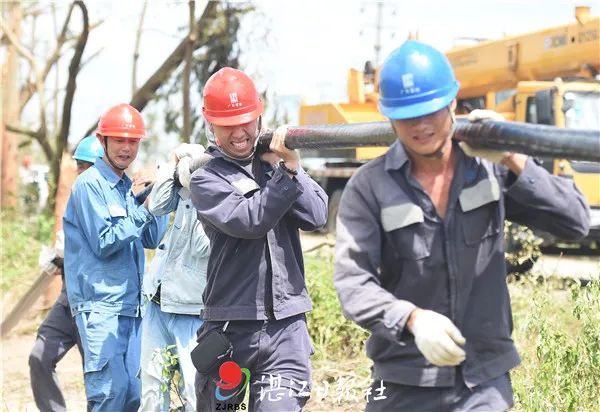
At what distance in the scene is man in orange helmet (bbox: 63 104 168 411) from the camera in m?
5.75

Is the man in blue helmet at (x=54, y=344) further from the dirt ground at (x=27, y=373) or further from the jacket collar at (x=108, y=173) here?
the jacket collar at (x=108, y=173)

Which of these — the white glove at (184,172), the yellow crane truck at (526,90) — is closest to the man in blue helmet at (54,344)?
the white glove at (184,172)

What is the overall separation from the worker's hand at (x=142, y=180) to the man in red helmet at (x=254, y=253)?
1.45 metres

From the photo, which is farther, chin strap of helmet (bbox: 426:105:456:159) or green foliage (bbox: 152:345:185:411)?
green foliage (bbox: 152:345:185:411)

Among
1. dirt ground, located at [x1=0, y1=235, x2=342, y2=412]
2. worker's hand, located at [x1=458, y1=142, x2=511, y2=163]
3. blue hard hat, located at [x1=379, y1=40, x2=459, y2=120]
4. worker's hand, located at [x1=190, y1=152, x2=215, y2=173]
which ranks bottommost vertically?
dirt ground, located at [x1=0, y1=235, x2=342, y2=412]

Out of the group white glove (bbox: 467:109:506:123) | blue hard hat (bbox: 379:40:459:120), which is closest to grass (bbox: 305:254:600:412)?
white glove (bbox: 467:109:506:123)

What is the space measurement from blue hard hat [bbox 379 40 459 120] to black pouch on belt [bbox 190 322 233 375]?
1561 millimetres

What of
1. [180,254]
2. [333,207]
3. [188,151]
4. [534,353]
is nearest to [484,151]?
[188,151]

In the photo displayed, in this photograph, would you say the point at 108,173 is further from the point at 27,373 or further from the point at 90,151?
the point at 27,373

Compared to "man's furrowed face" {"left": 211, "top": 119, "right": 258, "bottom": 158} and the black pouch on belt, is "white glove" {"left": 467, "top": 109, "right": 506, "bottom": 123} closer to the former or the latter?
"man's furrowed face" {"left": 211, "top": 119, "right": 258, "bottom": 158}

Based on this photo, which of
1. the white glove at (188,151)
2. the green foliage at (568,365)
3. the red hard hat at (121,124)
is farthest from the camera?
the red hard hat at (121,124)

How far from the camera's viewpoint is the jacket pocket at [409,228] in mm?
3271

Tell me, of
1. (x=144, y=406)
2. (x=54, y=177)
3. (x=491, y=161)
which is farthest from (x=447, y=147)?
(x=54, y=177)

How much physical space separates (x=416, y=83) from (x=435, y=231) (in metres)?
0.48
